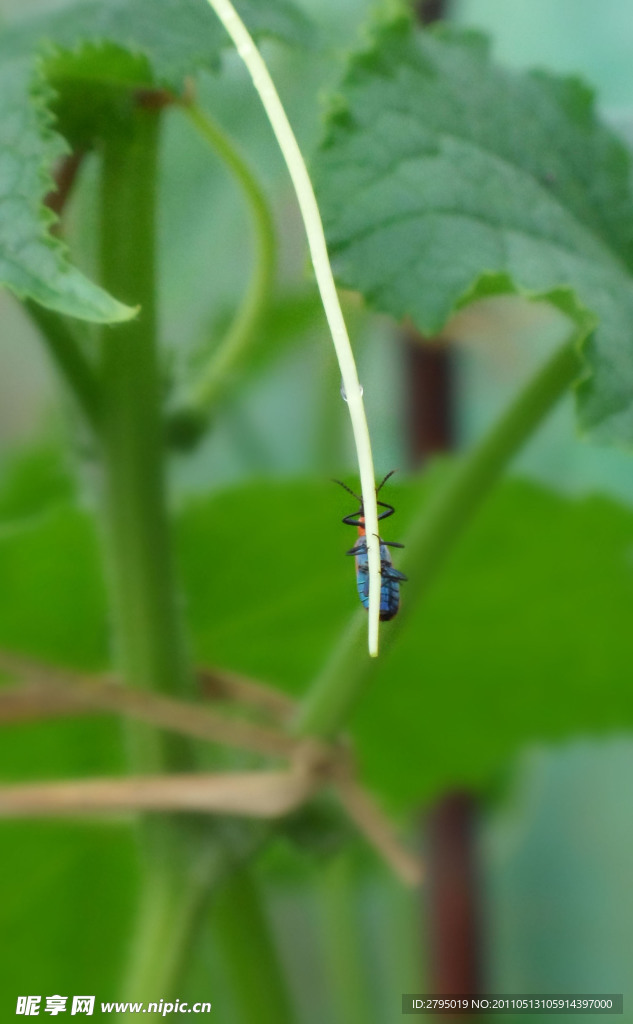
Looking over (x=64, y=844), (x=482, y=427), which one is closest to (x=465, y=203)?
(x=64, y=844)

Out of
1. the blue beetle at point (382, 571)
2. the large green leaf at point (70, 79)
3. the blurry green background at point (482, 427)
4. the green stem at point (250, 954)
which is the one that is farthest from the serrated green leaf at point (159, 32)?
the blurry green background at point (482, 427)

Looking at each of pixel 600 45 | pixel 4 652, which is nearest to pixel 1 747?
pixel 4 652

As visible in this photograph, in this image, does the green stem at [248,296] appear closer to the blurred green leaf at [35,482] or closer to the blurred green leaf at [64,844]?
the blurred green leaf at [64,844]

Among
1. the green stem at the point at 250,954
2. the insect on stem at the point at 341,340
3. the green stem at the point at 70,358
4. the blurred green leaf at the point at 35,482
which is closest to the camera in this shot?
the insect on stem at the point at 341,340

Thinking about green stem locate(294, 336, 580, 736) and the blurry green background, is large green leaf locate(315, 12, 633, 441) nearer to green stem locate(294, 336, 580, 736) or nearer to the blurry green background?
green stem locate(294, 336, 580, 736)

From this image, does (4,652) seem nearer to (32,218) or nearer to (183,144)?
(32,218)

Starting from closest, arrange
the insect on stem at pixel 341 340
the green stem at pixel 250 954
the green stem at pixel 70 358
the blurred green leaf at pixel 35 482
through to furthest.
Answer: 1. the insect on stem at pixel 341 340
2. the green stem at pixel 70 358
3. the green stem at pixel 250 954
4. the blurred green leaf at pixel 35 482
